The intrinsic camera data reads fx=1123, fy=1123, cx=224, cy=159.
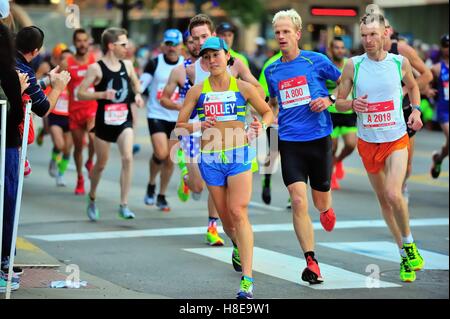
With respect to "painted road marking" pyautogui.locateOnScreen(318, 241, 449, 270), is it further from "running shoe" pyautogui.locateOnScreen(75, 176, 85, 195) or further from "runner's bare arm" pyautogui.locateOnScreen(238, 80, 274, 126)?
"running shoe" pyautogui.locateOnScreen(75, 176, 85, 195)

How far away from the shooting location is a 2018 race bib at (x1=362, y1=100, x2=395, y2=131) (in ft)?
30.2

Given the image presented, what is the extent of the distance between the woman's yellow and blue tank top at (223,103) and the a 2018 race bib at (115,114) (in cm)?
400

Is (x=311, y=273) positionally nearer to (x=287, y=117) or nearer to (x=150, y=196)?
(x=287, y=117)

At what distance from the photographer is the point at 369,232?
12586 millimetres

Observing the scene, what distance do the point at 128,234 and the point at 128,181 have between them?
874 millimetres

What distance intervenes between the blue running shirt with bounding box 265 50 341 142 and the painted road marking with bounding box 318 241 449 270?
211 centimetres

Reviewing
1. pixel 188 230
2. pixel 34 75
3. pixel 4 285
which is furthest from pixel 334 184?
pixel 4 285

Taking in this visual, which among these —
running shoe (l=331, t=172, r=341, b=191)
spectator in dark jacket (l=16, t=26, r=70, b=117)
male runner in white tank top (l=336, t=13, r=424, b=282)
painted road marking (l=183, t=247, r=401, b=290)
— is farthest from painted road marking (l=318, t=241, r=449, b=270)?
running shoe (l=331, t=172, r=341, b=191)

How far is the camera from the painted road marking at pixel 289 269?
9.40 meters

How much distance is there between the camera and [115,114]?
12555 millimetres

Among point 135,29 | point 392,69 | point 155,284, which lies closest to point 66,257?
point 155,284

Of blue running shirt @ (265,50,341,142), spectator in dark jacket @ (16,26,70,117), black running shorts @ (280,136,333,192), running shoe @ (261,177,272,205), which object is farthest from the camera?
running shoe @ (261,177,272,205)

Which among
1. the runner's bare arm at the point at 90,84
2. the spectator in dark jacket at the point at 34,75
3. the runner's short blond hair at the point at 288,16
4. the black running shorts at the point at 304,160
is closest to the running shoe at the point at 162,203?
the runner's bare arm at the point at 90,84

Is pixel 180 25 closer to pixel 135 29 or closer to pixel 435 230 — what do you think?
pixel 135 29
